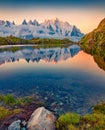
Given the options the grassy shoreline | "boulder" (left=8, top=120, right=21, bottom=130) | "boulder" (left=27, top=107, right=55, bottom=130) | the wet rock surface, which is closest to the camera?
"boulder" (left=27, top=107, right=55, bottom=130)

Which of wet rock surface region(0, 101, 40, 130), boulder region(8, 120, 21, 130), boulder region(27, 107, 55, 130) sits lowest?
wet rock surface region(0, 101, 40, 130)

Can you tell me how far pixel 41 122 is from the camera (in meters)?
23.4

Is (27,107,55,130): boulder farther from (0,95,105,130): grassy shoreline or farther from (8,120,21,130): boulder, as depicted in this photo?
(8,120,21,130): boulder

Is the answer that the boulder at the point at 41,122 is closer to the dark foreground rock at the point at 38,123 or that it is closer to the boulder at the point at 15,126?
the dark foreground rock at the point at 38,123

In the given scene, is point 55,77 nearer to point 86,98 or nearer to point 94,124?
point 86,98

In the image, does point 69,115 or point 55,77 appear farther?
point 55,77

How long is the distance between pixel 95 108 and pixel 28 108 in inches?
388

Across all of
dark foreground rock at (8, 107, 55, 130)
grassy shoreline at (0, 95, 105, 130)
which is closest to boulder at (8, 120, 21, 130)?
dark foreground rock at (8, 107, 55, 130)

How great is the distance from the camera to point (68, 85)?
50219 millimetres

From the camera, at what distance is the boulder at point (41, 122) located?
75.4 ft

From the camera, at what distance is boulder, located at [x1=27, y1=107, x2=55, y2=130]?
904 inches

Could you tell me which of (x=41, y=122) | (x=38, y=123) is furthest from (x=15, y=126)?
(x=41, y=122)

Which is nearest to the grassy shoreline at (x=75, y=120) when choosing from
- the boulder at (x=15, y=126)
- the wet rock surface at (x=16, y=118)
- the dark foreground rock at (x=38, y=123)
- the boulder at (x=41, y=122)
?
the wet rock surface at (x=16, y=118)

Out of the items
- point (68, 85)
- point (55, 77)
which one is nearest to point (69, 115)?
point (68, 85)
